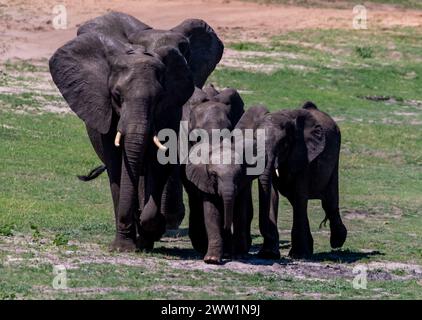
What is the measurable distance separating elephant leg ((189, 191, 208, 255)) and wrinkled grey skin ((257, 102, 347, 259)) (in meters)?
0.63

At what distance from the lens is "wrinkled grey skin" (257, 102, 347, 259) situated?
1752cm

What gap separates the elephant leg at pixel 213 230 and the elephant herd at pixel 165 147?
1cm

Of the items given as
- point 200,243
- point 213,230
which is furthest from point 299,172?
point 213,230

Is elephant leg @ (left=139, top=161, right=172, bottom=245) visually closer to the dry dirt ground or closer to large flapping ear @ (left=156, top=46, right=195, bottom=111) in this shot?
large flapping ear @ (left=156, top=46, right=195, bottom=111)

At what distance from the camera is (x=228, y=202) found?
16.4m

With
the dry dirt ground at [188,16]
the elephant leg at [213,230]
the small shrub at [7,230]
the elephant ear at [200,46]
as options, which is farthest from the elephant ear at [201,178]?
the dry dirt ground at [188,16]

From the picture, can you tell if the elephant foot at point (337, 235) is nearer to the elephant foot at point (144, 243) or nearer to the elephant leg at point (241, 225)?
the elephant leg at point (241, 225)

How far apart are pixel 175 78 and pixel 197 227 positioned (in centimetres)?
162

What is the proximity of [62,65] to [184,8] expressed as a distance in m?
26.7

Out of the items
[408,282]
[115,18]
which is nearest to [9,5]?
[115,18]

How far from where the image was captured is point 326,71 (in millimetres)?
36281

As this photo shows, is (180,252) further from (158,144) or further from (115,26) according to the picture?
(115,26)

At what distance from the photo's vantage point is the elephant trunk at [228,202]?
16.4 meters

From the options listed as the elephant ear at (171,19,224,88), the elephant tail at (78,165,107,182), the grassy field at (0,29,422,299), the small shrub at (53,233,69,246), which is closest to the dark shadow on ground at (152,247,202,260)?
the grassy field at (0,29,422,299)
